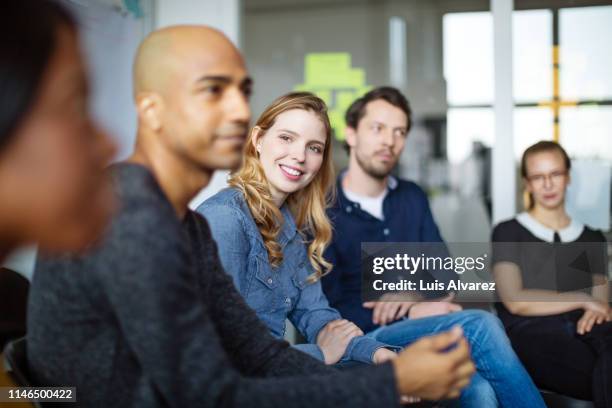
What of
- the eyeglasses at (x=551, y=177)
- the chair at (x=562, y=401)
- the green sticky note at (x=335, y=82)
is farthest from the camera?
the green sticky note at (x=335, y=82)

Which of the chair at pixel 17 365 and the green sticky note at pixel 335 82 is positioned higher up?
the green sticky note at pixel 335 82

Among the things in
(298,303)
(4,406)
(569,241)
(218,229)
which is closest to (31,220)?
(4,406)

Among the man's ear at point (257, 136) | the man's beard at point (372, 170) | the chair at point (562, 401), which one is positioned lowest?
the chair at point (562, 401)

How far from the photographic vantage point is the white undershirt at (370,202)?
2908mm

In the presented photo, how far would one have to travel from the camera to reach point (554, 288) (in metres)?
2.82

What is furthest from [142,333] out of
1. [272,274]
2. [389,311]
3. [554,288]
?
[554,288]

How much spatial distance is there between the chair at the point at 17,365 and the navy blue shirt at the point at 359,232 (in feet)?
5.40

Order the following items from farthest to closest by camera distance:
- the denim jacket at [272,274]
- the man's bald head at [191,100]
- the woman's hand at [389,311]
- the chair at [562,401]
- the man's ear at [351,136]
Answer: the man's ear at [351,136] < the woman's hand at [389,311] < the chair at [562,401] < the denim jacket at [272,274] < the man's bald head at [191,100]

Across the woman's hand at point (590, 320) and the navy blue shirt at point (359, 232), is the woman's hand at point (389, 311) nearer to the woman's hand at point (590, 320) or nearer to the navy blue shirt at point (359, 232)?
the navy blue shirt at point (359, 232)

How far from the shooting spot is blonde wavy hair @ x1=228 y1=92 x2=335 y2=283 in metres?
1.94

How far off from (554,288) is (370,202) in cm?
86

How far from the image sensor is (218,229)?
Result: 1.76m

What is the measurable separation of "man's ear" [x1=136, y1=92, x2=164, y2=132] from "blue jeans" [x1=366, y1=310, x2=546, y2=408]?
4.62 feet

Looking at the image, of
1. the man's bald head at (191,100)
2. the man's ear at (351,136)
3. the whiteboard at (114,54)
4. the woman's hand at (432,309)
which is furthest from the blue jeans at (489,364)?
the whiteboard at (114,54)
